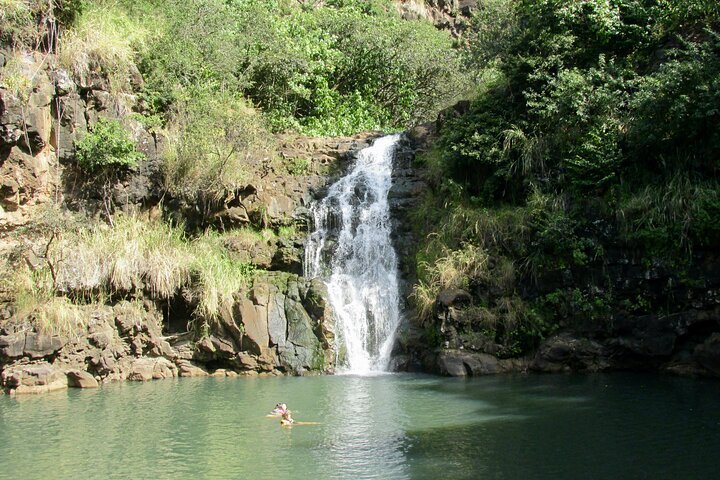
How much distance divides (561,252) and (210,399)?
8.58m

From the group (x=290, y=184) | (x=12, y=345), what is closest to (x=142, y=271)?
(x=12, y=345)

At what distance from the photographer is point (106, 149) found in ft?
61.4

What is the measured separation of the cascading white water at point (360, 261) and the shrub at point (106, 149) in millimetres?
5464

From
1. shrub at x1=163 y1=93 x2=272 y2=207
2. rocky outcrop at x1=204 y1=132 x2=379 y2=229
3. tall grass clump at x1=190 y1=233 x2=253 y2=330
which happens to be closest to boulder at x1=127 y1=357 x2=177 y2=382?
tall grass clump at x1=190 y1=233 x2=253 y2=330

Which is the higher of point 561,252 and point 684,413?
point 561,252

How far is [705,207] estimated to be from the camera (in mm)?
14945

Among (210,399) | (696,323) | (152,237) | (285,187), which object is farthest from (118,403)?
(696,323)

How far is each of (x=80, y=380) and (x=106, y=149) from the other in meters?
6.46

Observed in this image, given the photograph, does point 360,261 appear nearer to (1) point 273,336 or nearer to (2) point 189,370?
(1) point 273,336

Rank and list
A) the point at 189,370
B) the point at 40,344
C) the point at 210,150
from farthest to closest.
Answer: the point at 210,150 → the point at 189,370 → the point at 40,344

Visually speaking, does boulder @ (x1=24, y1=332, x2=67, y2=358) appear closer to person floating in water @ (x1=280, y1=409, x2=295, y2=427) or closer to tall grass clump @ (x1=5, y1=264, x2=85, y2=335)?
tall grass clump @ (x1=5, y1=264, x2=85, y2=335)

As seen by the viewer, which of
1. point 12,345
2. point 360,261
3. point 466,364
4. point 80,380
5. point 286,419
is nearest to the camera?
point 286,419

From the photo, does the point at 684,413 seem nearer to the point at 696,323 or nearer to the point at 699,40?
the point at 696,323

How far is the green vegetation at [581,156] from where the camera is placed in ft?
51.1
